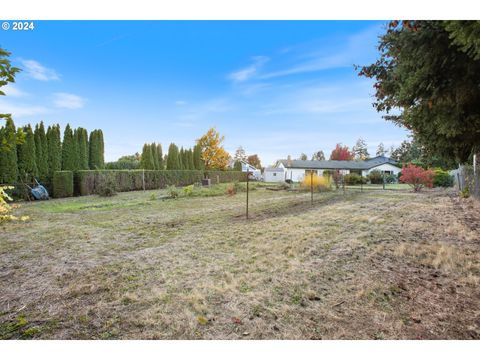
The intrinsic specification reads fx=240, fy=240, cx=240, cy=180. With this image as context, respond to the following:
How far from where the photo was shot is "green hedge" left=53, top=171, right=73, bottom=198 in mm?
8592

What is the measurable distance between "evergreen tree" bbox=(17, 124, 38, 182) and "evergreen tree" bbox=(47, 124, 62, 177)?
2.66 feet

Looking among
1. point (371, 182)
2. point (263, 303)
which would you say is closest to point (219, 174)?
point (371, 182)

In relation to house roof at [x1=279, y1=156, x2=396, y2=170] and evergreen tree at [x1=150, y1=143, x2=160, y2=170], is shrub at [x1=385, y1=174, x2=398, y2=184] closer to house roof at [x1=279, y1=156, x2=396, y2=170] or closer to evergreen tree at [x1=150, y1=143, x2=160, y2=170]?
house roof at [x1=279, y1=156, x2=396, y2=170]

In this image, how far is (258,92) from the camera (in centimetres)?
441

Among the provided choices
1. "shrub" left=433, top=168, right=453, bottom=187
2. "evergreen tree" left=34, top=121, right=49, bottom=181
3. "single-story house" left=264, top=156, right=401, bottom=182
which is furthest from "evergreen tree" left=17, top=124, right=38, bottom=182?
"shrub" left=433, top=168, right=453, bottom=187

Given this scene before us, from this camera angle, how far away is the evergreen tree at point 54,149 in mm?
8453

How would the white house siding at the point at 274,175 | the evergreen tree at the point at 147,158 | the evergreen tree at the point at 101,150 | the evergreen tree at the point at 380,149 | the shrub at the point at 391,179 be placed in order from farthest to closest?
the evergreen tree at the point at 380,149
the white house siding at the point at 274,175
the shrub at the point at 391,179
the evergreen tree at the point at 147,158
the evergreen tree at the point at 101,150

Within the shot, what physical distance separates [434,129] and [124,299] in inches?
138

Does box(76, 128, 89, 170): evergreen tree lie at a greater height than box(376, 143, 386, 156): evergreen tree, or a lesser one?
lesser

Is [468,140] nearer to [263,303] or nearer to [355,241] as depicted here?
[355,241]

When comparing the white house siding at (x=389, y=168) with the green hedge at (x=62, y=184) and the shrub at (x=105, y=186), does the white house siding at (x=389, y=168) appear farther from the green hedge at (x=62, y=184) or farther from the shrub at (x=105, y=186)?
the green hedge at (x=62, y=184)

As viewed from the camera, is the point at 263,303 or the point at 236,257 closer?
the point at 263,303

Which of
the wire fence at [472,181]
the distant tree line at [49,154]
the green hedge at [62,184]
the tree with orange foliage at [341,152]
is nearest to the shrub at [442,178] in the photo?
the wire fence at [472,181]
